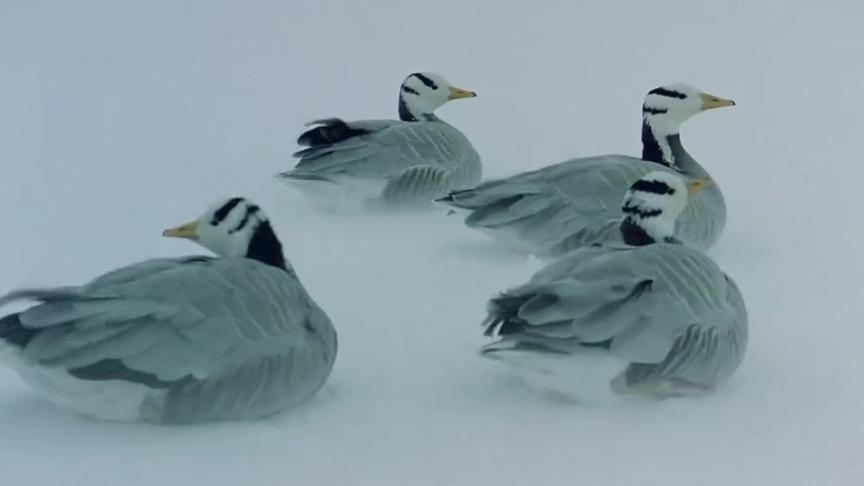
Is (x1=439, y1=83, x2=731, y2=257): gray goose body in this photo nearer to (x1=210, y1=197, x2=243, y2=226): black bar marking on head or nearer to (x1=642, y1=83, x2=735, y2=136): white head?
(x1=642, y1=83, x2=735, y2=136): white head

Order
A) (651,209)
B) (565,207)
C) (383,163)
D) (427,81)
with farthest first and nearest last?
1. (427,81)
2. (383,163)
3. (565,207)
4. (651,209)

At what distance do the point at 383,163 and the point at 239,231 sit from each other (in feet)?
4.32

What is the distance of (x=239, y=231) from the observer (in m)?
2.80

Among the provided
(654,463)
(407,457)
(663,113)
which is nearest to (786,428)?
(654,463)

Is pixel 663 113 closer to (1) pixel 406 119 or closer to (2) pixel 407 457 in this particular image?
(1) pixel 406 119

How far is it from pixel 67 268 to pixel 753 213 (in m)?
1.94

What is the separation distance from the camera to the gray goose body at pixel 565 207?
3.48 metres

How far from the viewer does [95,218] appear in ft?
12.9

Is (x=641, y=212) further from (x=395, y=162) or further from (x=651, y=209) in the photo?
(x=395, y=162)

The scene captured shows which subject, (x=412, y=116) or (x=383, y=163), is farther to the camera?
(x=412, y=116)

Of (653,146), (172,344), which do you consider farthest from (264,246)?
(653,146)

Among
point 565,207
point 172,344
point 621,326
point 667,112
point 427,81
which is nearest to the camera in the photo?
point 172,344

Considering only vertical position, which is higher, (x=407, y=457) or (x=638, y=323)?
(x=638, y=323)

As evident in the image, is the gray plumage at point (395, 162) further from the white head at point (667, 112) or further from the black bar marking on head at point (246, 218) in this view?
the black bar marking on head at point (246, 218)
